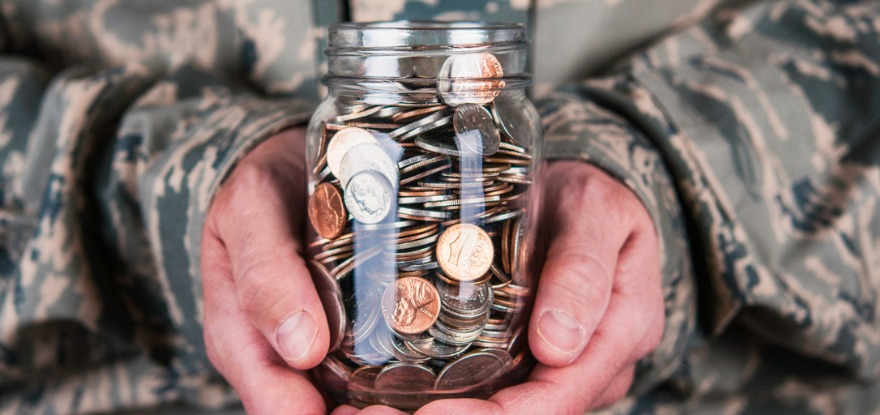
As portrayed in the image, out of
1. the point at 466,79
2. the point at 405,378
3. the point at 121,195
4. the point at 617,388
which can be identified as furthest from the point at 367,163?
the point at 121,195

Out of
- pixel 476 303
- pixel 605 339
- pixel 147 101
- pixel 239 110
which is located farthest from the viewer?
pixel 147 101

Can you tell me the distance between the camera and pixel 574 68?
4.76ft

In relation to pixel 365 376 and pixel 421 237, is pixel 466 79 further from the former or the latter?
pixel 365 376

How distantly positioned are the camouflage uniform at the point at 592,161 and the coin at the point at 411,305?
0.40m

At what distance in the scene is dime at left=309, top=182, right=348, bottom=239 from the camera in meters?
0.77

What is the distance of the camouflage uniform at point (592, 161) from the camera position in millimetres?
1118

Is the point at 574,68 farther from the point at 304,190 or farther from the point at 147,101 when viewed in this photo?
the point at 147,101

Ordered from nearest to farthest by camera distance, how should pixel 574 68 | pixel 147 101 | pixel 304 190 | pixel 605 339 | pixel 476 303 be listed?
pixel 476 303 → pixel 605 339 → pixel 304 190 → pixel 147 101 → pixel 574 68

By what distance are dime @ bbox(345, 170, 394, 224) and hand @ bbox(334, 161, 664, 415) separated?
21 centimetres

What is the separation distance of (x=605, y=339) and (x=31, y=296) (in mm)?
1001

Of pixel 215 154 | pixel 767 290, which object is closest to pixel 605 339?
pixel 767 290

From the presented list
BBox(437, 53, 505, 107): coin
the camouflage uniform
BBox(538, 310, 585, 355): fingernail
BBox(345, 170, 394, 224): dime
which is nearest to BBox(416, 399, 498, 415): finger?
BBox(538, 310, 585, 355): fingernail

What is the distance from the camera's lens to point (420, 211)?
75 cm

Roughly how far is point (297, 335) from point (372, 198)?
0.58 ft
